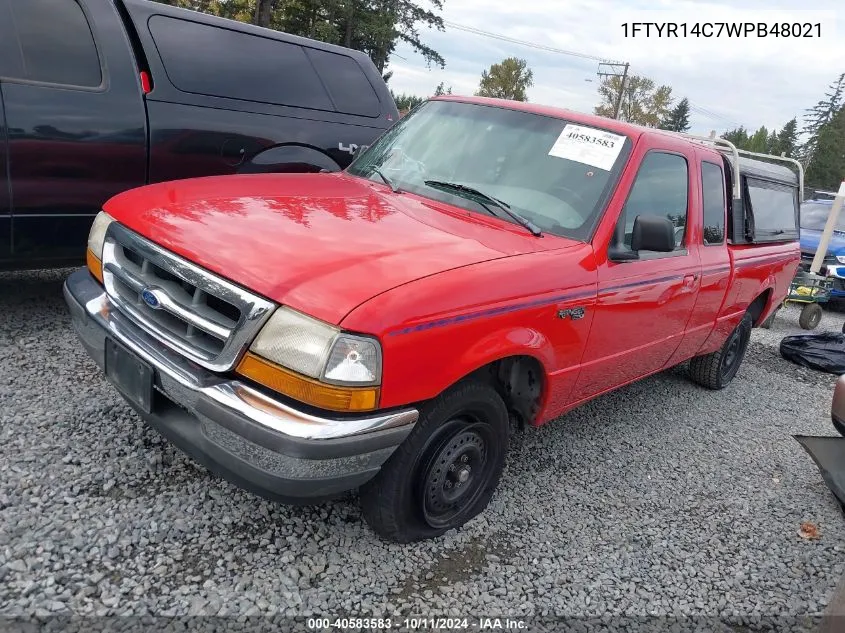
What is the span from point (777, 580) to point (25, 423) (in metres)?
3.64

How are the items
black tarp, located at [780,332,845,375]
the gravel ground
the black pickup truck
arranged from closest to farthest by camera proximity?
the gravel ground
the black pickup truck
black tarp, located at [780,332,845,375]

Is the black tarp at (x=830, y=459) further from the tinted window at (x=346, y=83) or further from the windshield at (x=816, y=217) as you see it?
the windshield at (x=816, y=217)

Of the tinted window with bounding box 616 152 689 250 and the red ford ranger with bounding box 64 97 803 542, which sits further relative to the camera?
the tinted window with bounding box 616 152 689 250

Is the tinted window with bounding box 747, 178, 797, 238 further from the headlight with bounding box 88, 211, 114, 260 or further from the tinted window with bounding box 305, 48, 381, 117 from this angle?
the headlight with bounding box 88, 211, 114, 260

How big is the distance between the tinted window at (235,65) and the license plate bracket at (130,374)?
8.39 ft

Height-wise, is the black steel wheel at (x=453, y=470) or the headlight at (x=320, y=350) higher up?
the headlight at (x=320, y=350)

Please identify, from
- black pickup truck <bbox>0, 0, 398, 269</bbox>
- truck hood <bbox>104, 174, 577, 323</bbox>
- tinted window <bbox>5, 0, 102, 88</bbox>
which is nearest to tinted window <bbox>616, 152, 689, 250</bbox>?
truck hood <bbox>104, 174, 577, 323</bbox>

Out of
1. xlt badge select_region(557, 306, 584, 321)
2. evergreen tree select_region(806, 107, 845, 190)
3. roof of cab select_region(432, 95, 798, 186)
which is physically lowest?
xlt badge select_region(557, 306, 584, 321)

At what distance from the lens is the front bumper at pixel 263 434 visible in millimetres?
1991

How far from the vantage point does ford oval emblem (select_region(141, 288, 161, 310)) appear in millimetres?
2303

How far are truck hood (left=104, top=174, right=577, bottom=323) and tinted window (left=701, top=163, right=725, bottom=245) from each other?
5.19 ft

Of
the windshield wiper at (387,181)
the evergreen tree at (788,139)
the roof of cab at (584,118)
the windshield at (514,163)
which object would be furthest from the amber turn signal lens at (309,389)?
the evergreen tree at (788,139)

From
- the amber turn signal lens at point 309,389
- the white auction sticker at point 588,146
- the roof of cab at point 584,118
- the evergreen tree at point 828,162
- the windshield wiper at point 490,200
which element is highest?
the evergreen tree at point 828,162

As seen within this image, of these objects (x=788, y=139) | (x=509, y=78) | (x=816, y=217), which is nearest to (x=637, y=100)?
(x=509, y=78)
